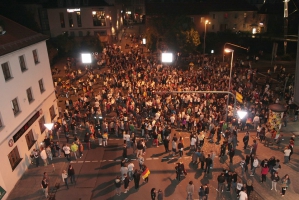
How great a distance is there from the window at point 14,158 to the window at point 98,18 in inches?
1585

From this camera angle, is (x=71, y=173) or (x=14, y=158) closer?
(x=71, y=173)

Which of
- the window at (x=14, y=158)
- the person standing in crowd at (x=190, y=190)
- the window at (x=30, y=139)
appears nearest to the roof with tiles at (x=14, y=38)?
the window at (x=30, y=139)

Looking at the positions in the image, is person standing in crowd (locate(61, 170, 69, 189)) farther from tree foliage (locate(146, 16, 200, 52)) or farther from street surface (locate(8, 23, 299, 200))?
tree foliage (locate(146, 16, 200, 52))

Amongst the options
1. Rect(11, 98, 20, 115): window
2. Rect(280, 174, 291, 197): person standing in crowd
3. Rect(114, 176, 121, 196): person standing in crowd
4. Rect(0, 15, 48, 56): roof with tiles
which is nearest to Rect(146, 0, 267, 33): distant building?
Rect(0, 15, 48, 56): roof with tiles

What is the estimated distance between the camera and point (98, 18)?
5197 cm

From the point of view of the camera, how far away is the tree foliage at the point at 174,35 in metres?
41.1

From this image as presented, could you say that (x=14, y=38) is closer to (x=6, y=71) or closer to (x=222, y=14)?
(x=6, y=71)

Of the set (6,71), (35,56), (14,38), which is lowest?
(6,71)

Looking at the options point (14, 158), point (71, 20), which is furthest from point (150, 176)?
point (71, 20)

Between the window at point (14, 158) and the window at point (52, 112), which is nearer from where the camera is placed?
the window at point (14, 158)

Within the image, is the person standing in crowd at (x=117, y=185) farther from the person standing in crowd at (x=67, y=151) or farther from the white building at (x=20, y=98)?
the white building at (x=20, y=98)

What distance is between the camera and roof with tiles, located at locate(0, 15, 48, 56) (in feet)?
53.5

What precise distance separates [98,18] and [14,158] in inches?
1616

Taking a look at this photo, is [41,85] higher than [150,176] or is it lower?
higher
